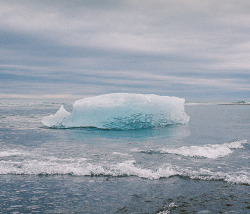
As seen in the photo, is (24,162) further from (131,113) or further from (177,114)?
(177,114)

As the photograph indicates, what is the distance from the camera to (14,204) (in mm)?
4938

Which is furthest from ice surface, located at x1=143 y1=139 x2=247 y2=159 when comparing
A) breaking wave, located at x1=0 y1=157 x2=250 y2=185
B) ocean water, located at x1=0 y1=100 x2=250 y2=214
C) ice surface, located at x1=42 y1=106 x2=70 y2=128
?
ice surface, located at x1=42 y1=106 x2=70 y2=128

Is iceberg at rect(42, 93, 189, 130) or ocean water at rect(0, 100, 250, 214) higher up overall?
iceberg at rect(42, 93, 189, 130)

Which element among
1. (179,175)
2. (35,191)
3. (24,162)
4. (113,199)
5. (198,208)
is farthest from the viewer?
(24,162)

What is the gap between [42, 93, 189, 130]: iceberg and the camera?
54.4ft

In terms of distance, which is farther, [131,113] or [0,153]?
[131,113]

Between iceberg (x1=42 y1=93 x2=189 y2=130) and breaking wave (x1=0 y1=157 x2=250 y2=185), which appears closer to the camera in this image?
breaking wave (x1=0 y1=157 x2=250 y2=185)

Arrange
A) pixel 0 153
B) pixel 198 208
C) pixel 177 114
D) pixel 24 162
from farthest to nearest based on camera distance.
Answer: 1. pixel 177 114
2. pixel 0 153
3. pixel 24 162
4. pixel 198 208

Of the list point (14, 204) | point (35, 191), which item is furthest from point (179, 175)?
point (14, 204)

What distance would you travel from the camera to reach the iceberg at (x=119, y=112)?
653 inches

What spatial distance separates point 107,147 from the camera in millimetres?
10656

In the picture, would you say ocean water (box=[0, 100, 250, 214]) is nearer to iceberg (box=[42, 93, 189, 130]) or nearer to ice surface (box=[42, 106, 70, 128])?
iceberg (box=[42, 93, 189, 130])

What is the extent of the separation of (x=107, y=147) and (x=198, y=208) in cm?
616

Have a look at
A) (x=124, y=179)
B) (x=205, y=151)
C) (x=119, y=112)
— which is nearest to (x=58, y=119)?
(x=119, y=112)
